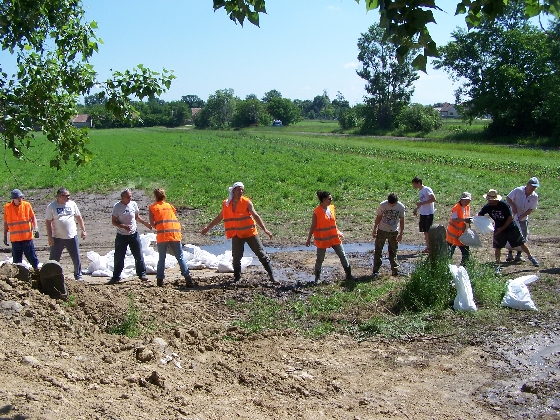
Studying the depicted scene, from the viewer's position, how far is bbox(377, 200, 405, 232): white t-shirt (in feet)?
36.0

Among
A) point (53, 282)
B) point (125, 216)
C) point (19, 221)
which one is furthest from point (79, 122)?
point (53, 282)

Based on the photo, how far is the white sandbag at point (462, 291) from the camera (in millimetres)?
8742

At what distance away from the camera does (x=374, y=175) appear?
26562mm

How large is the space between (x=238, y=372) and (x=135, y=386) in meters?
1.19

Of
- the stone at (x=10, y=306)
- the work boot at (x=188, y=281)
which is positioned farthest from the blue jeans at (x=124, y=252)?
the stone at (x=10, y=306)

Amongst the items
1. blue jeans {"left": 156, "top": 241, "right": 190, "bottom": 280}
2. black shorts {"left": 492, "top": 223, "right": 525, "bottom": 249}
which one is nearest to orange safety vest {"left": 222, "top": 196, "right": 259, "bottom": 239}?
blue jeans {"left": 156, "top": 241, "right": 190, "bottom": 280}

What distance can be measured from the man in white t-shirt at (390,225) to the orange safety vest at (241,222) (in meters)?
2.26

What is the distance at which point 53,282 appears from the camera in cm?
811

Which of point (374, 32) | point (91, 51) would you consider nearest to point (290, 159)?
point (91, 51)

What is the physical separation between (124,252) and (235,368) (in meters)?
5.07

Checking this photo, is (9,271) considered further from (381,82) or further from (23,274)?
(381,82)

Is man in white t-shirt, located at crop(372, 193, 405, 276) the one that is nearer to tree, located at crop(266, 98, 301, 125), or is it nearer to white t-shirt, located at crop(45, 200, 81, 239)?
white t-shirt, located at crop(45, 200, 81, 239)

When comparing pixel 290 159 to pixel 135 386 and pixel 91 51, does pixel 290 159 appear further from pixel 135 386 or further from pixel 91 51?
pixel 135 386

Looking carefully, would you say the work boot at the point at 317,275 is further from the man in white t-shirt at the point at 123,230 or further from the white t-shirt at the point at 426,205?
the white t-shirt at the point at 426,205
